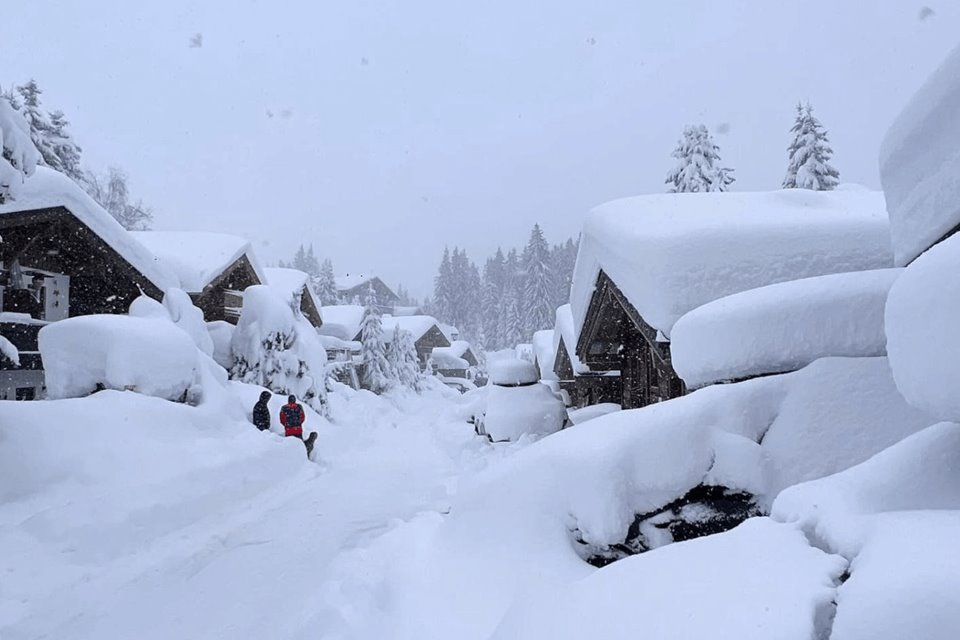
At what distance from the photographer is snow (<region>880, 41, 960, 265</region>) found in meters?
3.33

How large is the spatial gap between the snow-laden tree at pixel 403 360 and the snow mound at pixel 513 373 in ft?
76.0

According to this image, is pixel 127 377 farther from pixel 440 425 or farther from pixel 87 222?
pixel 440 425

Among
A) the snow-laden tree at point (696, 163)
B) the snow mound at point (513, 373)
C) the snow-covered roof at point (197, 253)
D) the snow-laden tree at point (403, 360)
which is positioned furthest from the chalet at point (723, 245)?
the snow-laden tree at point (403, 360)

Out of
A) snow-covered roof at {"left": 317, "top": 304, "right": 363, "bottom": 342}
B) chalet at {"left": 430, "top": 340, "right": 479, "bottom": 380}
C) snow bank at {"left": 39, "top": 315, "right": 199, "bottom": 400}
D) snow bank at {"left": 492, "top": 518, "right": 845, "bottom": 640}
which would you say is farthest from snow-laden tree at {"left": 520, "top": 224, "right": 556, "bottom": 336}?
snow bank at {"left": 492, "top": 518, "right": 845, "bottom": 640}

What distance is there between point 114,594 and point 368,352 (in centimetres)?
3194

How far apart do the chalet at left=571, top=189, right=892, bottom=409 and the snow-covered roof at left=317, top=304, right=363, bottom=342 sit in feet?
108

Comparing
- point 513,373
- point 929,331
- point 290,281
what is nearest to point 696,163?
point 513,373

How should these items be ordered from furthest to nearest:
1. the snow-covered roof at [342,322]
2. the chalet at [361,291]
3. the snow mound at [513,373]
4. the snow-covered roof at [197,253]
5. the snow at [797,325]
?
the chalet at [361,291] < the snow-covered roof at [342,322] < the snow-covered roof at [197,253] < the snow mound at [513,373] < the snow at [797,325]

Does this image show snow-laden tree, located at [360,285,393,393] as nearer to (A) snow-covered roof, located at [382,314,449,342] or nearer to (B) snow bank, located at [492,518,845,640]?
(A) snow-covered roof, located at [382,314,449,342]

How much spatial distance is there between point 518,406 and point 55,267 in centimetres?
1311

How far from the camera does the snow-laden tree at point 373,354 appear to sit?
36719mm

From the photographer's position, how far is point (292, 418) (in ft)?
44.4

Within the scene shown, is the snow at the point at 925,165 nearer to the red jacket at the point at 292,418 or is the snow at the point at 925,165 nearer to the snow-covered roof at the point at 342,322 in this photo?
the red jacket at the point at 292,418

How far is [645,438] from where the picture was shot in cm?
408
